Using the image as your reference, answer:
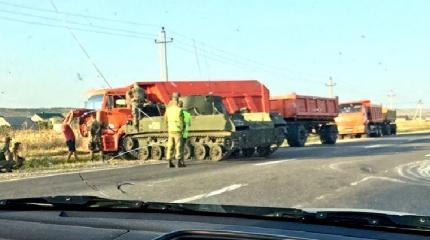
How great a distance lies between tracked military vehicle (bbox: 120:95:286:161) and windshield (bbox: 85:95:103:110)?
1.64 m

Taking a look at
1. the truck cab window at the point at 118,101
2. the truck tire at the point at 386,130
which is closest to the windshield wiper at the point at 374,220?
the truck cab window at the point at 118,101

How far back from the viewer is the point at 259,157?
19547mm

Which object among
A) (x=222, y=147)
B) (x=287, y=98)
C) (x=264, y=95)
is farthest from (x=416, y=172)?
(x=287, y=98)

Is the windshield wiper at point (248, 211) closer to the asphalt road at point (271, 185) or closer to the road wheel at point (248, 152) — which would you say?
the asphalt road at point (271, 185)

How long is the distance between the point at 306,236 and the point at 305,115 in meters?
26.6

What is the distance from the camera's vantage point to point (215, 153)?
1753 centimetres

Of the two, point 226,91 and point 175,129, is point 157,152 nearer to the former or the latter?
point 175,129

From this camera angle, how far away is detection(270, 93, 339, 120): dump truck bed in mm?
27359

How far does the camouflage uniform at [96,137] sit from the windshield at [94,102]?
0.92 meters

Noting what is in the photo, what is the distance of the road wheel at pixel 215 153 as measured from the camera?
17391mm

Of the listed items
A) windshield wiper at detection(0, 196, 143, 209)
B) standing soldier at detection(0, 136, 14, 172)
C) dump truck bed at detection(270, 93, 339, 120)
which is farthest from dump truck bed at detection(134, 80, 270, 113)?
windshield wiper at detection(0, 196, 143, 209)

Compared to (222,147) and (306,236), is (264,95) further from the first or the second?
(306,236)

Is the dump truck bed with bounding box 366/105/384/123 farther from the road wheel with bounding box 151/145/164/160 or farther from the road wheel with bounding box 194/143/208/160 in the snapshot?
the road wheel with bounding box 194/143/208/160

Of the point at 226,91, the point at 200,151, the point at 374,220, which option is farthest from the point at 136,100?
the point at 374,220
